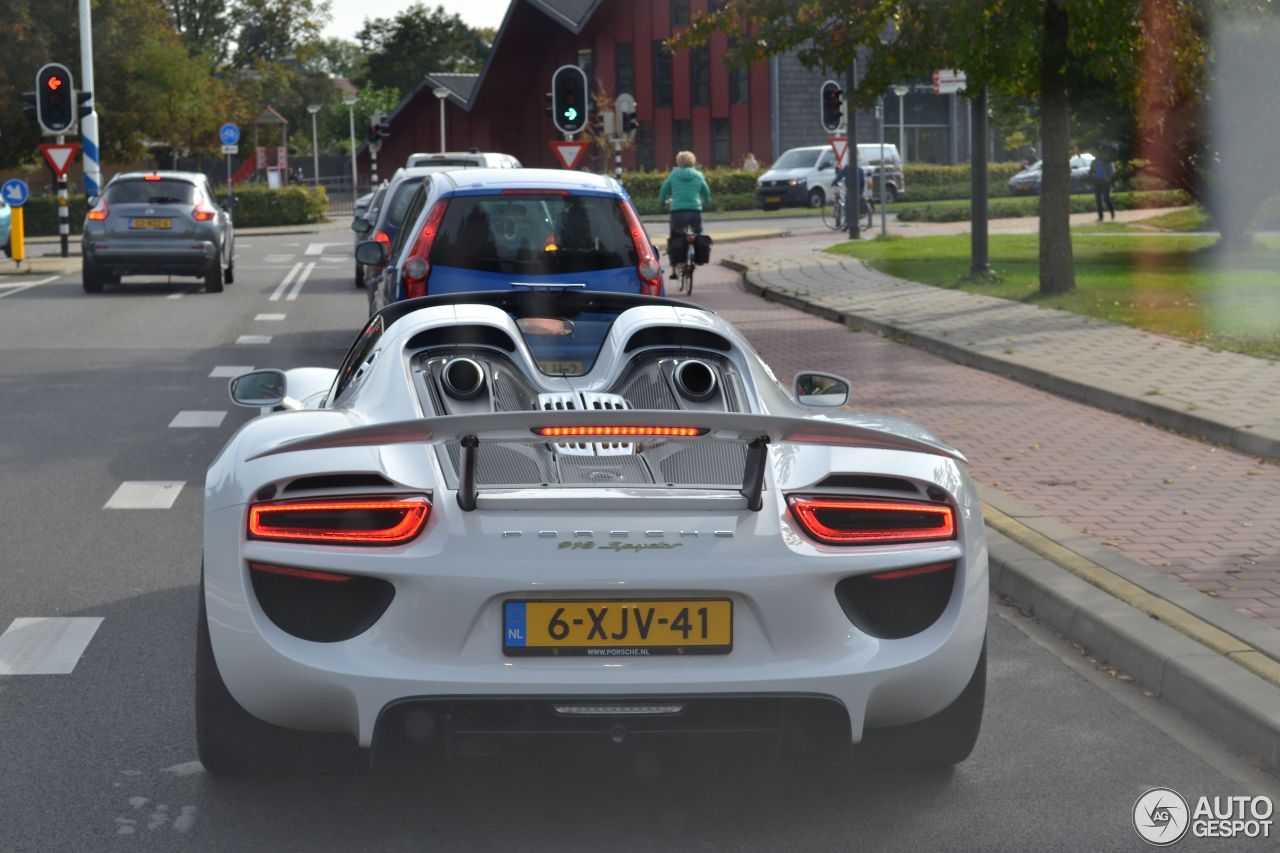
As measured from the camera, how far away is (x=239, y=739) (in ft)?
15.2

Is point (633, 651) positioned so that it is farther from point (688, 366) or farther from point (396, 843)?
point (688, 366)

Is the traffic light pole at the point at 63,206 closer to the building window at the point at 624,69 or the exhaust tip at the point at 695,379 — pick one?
the exhaust tip at the point at 695,379

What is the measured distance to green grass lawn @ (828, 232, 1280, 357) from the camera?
673 inches

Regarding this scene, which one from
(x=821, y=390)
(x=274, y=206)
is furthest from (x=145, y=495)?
(x=274, y=206)

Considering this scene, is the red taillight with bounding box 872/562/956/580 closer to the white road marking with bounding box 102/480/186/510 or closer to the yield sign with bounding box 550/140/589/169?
the white road marking with bounding box 102/480/186/510

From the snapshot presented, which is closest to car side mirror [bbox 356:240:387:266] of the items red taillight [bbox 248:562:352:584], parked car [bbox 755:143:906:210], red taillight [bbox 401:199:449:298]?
red taillight [bbox 401:199:449:298]

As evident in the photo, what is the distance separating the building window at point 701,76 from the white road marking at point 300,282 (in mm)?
38723

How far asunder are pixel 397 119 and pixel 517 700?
82633 mm

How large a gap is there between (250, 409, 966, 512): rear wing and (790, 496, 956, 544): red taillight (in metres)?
0.15

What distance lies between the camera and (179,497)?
941 cm

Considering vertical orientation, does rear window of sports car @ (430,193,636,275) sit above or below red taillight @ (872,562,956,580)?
above

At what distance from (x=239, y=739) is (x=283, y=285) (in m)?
22.7

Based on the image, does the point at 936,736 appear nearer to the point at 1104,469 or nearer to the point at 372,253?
the point at 1104,469

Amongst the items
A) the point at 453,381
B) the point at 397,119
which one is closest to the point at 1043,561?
the point at 453,381
